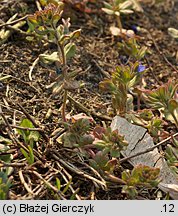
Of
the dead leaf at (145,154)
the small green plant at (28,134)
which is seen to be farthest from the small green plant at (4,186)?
the dead leaf at (145,154)

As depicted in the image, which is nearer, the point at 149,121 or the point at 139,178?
the point at 139,178

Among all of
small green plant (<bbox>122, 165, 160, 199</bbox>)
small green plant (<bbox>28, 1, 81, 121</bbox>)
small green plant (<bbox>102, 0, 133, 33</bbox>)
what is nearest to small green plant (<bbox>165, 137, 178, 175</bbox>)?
small green plant (<bbox>122, 165, 160, 199</bbox>)

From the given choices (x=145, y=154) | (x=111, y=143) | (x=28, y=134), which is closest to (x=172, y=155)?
(x=145, y=154)

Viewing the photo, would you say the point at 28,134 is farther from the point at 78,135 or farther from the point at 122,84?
the point at 122,84

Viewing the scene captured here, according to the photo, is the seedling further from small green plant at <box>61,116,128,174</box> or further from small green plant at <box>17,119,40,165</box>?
small green plant at <box>17,119,40,165</box>

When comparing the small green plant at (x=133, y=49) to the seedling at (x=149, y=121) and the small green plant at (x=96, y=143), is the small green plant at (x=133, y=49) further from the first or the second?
the small green plant at (x=96, y=143)
